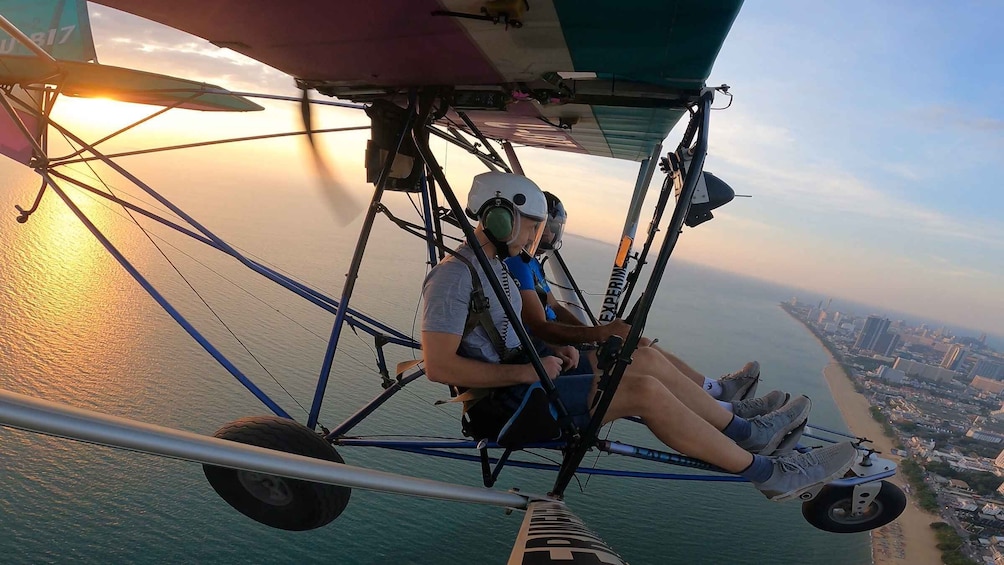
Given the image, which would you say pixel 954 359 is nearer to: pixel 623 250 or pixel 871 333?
pixel 871 333

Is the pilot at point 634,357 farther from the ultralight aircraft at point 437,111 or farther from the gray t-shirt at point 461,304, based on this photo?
the gray t-shirt at point 461,304

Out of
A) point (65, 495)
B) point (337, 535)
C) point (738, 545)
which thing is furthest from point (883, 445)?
point (65, 495)

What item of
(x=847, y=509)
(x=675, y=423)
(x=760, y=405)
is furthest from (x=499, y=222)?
(x=847, y=509)

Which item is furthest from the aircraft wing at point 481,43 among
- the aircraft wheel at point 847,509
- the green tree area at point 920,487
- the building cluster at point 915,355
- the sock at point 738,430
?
the building cluster at point 915,355

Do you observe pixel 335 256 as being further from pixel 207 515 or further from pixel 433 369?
pixel 433 369

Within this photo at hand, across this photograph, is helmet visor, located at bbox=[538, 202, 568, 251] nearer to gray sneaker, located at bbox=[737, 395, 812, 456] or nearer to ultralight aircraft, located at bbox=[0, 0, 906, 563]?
ultralight aircraft, located at bbox=[0, 0, 906, 563]
